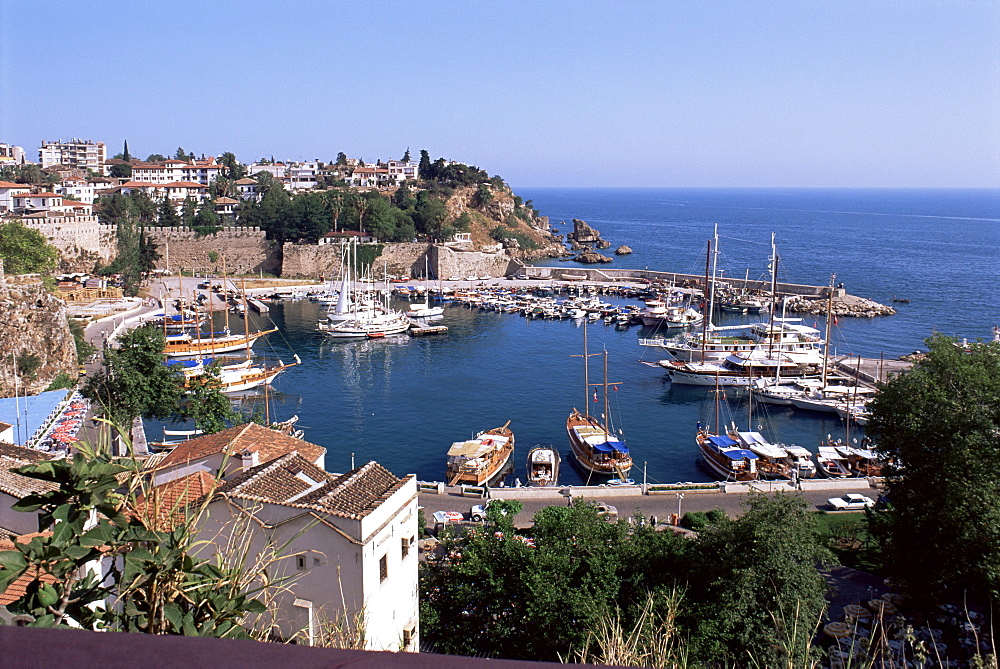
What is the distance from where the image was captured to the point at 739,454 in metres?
14.0

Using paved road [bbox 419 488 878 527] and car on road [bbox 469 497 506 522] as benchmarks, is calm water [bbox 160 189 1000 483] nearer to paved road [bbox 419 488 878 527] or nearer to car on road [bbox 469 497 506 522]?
paved road [bbox 419 488 878 527]

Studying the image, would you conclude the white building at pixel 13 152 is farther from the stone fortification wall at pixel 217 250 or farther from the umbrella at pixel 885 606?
the umbrella at pixel 885 606

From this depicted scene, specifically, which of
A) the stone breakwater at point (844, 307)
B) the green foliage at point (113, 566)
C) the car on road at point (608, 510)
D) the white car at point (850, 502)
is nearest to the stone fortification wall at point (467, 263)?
the stone breakwater at point (844, 307)

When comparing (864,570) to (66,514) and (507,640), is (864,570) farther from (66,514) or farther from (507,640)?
(66,514)

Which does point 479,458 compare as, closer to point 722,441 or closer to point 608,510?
point 608,510

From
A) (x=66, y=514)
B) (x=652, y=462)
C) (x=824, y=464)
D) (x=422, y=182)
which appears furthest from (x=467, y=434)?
(x=422, y=182)

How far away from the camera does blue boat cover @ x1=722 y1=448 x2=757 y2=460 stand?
13938mm

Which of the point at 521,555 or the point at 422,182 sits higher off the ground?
the point at 422,182

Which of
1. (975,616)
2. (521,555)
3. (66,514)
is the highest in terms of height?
(66,514)

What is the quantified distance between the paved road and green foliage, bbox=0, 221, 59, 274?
58.1 feet

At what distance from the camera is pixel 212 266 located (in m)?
36.8

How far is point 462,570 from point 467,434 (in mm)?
9017

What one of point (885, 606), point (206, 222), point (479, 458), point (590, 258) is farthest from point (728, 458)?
point (590, 258)

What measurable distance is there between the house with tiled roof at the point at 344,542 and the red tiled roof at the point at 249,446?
1.72 m
